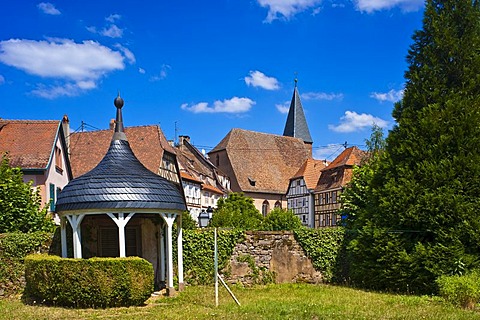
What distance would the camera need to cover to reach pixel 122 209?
1455 centimetres

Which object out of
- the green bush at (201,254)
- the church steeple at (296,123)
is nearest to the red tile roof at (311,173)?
the church steeple at (296,123)

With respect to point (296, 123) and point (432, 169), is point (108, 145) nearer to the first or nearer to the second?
point (432, 169)

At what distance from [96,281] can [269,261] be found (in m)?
7.19

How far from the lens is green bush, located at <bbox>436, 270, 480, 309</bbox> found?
13078 mm

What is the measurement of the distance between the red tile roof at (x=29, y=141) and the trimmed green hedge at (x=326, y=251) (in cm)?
1286

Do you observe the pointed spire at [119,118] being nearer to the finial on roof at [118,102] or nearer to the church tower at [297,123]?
the finial on roof at [118,102]

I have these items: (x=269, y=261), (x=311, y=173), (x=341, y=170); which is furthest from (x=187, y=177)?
(x=269, y=261)

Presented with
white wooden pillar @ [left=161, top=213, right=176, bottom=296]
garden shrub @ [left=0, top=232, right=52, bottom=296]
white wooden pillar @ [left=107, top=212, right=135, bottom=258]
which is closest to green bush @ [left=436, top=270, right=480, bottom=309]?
white wooden pillar @ [left=161, top=213, right=176, bottom=296]

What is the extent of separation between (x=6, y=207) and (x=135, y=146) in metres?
18.0

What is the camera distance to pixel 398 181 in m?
16.7

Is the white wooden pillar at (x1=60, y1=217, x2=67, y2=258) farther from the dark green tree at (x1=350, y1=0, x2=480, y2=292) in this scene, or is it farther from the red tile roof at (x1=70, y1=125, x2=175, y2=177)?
the red tile roof at (x1=70, y1=125, x2=175, y2=177)

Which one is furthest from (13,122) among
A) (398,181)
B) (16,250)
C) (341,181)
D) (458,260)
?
(341,181)

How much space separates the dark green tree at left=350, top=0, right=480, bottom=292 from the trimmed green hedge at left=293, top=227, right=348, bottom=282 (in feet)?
5.44

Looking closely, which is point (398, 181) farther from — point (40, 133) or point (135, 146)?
point (135, 146)
